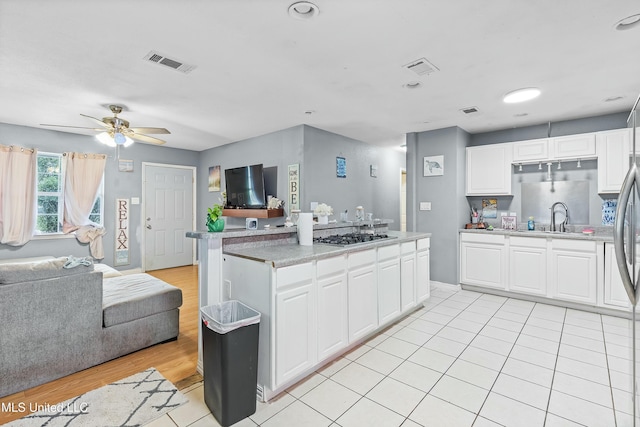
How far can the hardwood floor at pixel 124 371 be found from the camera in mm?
2041

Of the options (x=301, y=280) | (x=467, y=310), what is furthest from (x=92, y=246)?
(x=467, y=310)

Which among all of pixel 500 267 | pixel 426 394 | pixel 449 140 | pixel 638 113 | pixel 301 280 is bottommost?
pixel 426 394

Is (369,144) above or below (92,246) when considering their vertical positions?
above

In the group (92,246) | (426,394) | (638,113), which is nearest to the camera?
(638,113)

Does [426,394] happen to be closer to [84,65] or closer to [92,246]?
[84,65]

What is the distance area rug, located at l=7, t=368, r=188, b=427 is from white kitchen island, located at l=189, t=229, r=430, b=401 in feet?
2.11

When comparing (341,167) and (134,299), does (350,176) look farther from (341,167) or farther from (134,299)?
(134,299)

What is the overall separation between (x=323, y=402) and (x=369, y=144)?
4680 mm

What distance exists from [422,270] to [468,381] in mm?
1556

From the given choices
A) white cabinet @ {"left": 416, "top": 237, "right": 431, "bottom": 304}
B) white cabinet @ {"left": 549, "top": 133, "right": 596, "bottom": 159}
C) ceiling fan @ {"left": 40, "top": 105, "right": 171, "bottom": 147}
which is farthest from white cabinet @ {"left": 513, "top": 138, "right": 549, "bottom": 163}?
ceiling fan @ {"left": 40, "top": 105, "right": 171, "bottom": 147}

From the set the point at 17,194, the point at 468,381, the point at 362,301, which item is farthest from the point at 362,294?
the point at 17,194

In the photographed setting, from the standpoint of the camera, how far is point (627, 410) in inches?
73.9

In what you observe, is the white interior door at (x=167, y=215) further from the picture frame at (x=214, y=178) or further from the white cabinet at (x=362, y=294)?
the white cabinet at (x=362, y=294)

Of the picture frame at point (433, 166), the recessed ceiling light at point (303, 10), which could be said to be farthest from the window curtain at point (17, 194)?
the picture frame at point (433, 166)
